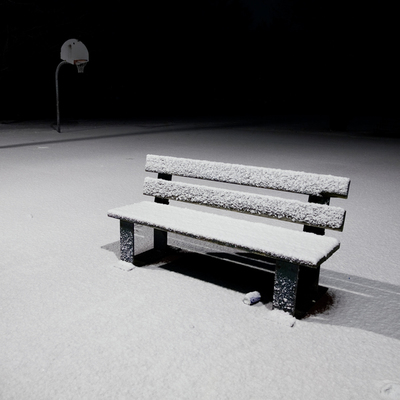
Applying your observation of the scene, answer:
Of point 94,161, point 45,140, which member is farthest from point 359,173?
point 45,140

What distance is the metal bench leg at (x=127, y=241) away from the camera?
3510 millimetres

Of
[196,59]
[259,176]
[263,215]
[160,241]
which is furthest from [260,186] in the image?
[196,59]

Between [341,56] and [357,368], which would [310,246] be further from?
[341,56]

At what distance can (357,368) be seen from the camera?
7.81 feet

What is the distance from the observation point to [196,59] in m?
31.1

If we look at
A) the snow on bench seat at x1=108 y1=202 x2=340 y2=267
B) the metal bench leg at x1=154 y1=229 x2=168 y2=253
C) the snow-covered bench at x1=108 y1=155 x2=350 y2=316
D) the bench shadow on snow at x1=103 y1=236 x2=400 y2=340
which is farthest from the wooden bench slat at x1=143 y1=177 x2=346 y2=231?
the bench shadow on snow at x1=103 y1=236 x2=400 y2=340

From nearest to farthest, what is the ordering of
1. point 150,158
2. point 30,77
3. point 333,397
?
point 333,397 → point 150,158 → point 30,77

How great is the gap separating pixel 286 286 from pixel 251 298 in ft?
1.02

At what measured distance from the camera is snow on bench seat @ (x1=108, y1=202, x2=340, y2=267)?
2741mm

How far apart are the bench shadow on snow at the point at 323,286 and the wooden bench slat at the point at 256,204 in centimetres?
55

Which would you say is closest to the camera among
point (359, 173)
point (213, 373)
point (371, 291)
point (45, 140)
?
point (213, 373)

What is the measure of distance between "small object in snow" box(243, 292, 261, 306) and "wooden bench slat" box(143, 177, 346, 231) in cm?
55

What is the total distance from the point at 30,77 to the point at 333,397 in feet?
73.6

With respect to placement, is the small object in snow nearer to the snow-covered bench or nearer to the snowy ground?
the snowy ground
